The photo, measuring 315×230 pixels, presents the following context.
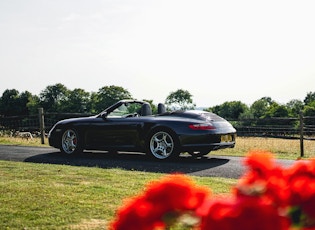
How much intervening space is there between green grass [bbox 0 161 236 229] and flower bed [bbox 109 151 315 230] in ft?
9.39

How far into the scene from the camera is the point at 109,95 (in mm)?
74562

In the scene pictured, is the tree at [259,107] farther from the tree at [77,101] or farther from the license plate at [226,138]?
the license plate at [226,138]

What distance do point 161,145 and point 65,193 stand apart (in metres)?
4.23

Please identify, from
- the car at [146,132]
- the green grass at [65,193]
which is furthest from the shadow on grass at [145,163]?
the green grass at [65,193]

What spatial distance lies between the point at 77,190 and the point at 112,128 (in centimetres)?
441

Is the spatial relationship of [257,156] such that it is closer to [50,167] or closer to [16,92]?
[50,167]

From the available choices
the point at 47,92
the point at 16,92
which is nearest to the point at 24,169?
the point at 47,92

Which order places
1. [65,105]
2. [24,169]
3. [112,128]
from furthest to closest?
[65,105], [112,128], [24,169]

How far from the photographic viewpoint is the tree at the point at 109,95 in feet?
241

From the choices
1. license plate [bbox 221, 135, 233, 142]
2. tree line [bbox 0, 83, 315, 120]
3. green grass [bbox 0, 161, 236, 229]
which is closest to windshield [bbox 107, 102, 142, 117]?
license plate [bbox 221, 135, 233, 142]

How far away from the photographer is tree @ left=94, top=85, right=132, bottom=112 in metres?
73.4

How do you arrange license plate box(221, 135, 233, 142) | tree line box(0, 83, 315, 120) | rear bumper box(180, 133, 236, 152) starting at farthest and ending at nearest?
tree line box(0, 83, 315, 120) → license plate box(221, 135, 233, 142) → rear bumper box(180, 133, 236, 152)

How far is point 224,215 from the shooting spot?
1.00 metres

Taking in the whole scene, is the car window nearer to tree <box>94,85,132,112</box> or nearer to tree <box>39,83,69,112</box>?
tree <box>94,85,132,112</box>
